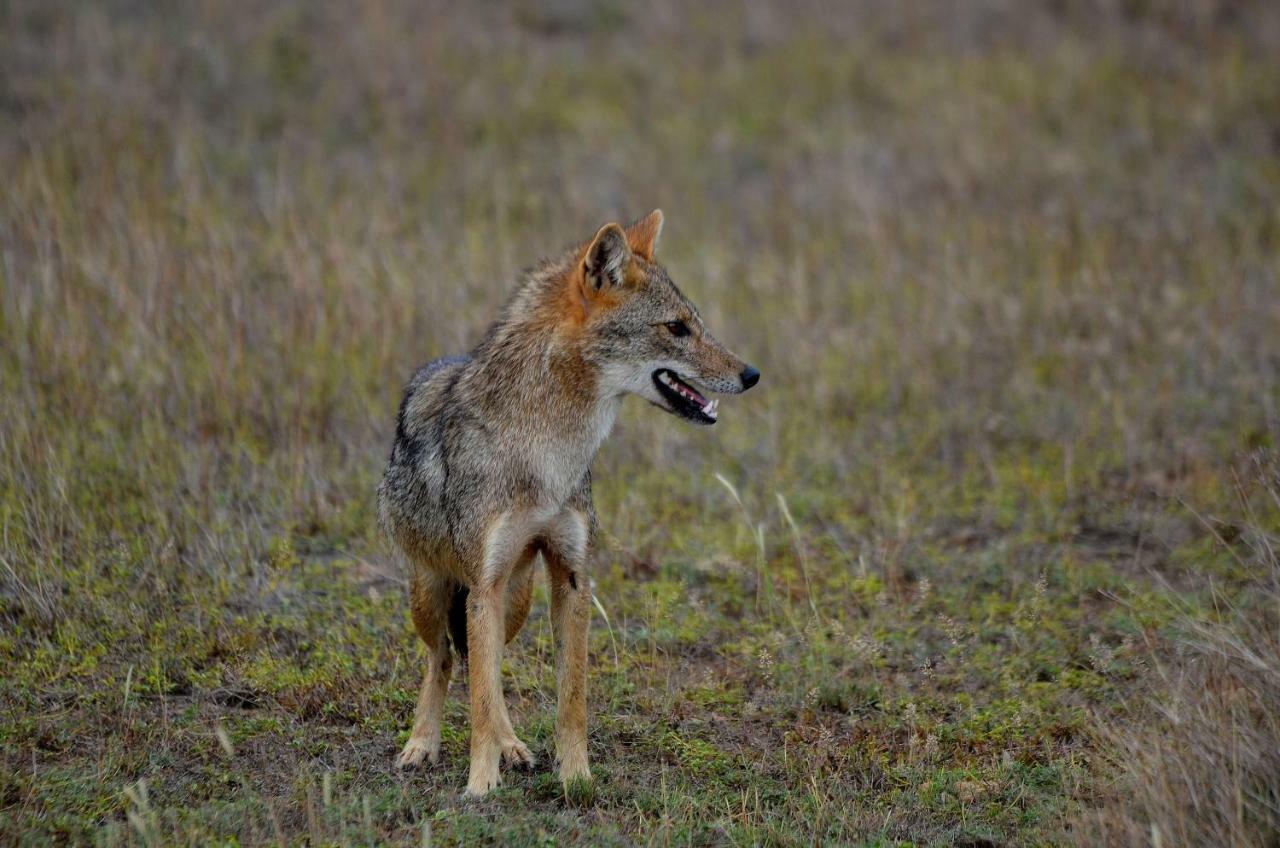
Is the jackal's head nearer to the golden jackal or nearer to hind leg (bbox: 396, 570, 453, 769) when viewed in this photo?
the golden jackal

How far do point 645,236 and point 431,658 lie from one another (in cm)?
223

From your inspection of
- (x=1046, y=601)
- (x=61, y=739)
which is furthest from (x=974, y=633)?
(x=61, y=739)

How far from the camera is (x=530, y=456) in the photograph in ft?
19.2

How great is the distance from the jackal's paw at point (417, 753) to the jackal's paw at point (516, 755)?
12.4 inches

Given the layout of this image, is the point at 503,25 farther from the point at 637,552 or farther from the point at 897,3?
the point at 637,552

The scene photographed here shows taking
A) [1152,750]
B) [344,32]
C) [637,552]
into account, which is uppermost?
[344,32]

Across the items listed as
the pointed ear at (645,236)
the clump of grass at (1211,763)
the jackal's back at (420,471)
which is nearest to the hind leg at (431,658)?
the jackal's back at (420,471)

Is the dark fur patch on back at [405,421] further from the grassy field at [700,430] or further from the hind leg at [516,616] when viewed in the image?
the grassy field at [700,430]

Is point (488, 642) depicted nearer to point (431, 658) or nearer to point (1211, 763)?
point (431, 658)

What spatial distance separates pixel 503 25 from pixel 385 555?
11.4 metres

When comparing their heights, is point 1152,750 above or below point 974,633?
above

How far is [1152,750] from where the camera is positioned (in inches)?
205

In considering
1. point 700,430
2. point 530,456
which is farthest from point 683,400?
point 700,430

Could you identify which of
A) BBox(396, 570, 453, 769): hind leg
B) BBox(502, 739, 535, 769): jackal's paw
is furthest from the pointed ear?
BBox(502, 739, 535, 769): jackal's paw
